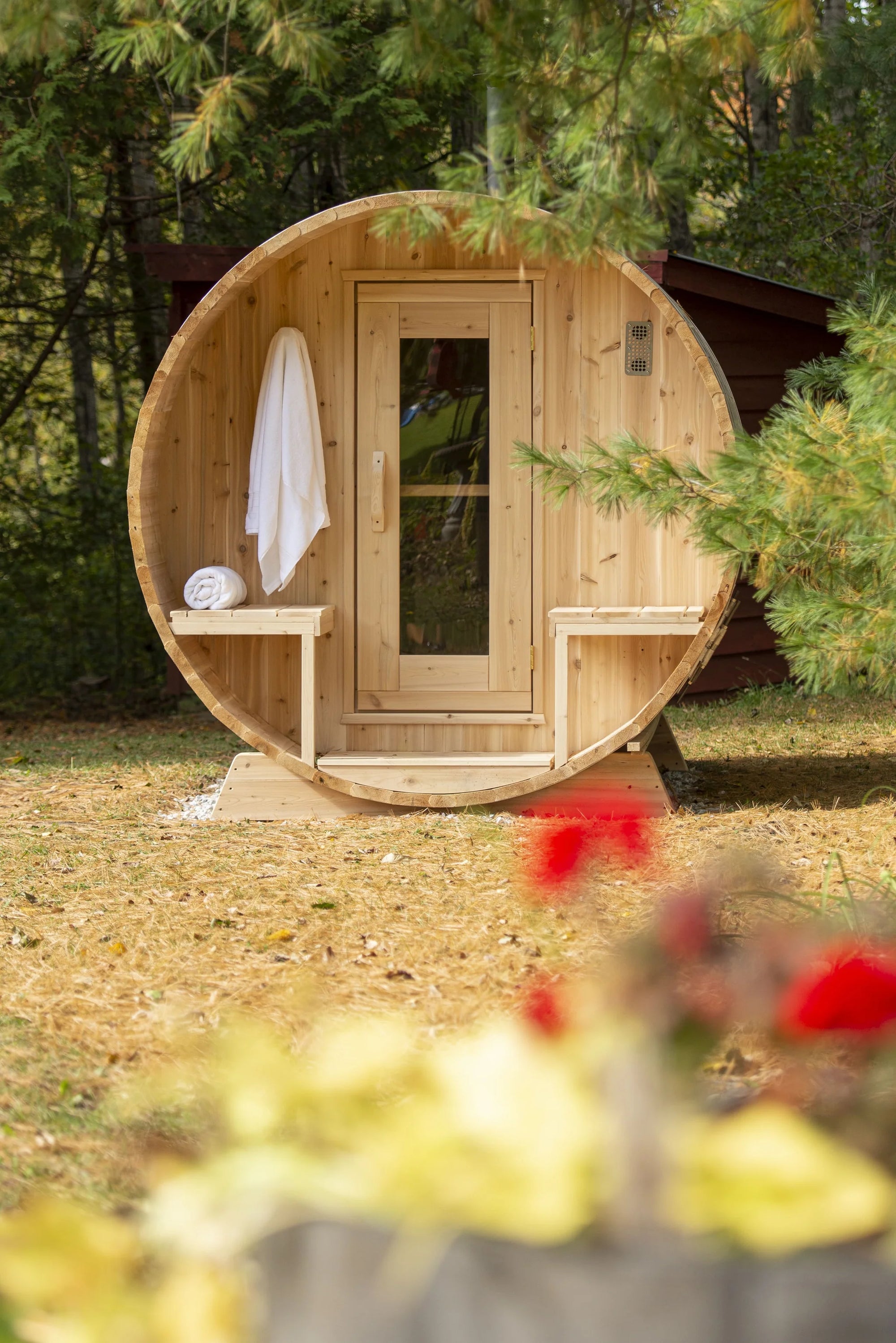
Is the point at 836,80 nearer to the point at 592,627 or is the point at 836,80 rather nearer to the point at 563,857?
the point at 592,627

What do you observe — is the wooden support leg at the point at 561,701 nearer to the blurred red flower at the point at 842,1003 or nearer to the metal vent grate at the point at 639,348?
the metal vent grate at the point at 639,348

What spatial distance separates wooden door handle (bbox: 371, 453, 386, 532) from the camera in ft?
19.3

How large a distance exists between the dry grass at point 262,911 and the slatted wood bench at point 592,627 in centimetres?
48

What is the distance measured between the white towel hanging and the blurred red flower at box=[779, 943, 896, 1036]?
415 cm

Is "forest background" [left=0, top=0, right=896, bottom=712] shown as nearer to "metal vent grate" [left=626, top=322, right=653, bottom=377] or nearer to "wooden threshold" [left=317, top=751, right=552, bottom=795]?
"metal vent grate" [left=626, top=322, right=653, bottom=377]

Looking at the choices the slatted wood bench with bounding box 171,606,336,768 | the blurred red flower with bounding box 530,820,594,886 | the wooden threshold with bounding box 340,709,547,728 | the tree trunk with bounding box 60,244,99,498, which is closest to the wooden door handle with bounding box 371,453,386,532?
the slatted wood bench with bounding box 171,606,336,768

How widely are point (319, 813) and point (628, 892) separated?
178 centimetres

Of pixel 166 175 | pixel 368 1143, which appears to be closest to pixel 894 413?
pixel 368 1143

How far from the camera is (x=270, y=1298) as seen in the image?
133cm

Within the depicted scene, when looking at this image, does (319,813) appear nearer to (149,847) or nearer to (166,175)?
(149,847)

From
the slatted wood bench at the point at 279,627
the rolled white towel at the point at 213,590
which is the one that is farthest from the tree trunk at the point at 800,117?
the slatted wood bench at the point at 279,627

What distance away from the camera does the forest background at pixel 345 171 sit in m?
3.12

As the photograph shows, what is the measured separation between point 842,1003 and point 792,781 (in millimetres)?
4504

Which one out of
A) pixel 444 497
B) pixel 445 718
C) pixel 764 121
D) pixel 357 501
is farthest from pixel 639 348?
pixel 764 121
